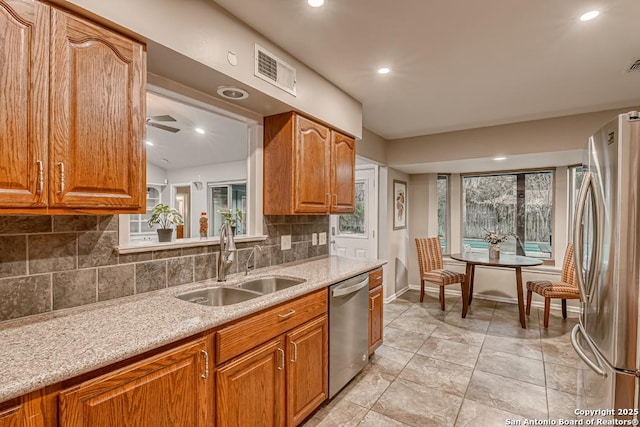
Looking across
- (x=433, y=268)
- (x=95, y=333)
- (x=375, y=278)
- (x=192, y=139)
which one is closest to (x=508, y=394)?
(x=375, y=278)

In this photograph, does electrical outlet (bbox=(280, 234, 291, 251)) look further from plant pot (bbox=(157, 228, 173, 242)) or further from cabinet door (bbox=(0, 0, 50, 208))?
cabinet door (bbox=(0, 0, 50, 208))

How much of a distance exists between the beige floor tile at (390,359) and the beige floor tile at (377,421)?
22.7 inches

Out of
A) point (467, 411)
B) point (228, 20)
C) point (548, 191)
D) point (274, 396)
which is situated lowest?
point (467, 411)

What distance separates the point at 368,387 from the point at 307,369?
2.63ft

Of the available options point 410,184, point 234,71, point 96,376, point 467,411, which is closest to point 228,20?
point 234,71

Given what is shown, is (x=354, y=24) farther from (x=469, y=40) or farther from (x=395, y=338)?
(x=395, y=338)

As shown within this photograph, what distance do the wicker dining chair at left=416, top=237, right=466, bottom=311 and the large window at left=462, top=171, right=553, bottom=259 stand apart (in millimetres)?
975

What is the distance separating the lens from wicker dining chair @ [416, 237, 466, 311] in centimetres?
426

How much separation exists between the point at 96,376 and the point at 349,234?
13.4 feet

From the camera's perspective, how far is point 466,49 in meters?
2.23

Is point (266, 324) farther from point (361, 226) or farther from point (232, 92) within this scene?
point (361, 226)

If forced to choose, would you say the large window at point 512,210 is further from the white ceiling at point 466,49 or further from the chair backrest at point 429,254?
the white ceiling at point 466,49

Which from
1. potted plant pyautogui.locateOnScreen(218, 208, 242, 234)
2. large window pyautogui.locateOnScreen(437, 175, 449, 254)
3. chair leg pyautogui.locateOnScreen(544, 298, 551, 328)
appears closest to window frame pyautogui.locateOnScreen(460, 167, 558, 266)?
large window pyautogui.locateOnScreen(437, 175, 449, 254)

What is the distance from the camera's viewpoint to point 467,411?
85.7 inches
